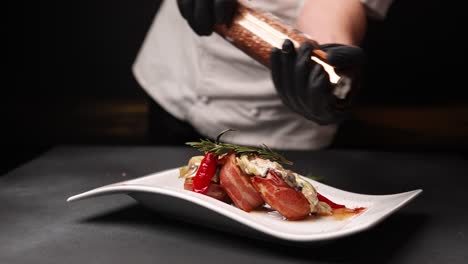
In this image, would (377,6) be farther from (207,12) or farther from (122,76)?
(122,76)

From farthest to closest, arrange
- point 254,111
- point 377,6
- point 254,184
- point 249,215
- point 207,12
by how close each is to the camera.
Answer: point 254,111 < point 377,6 < point 207,12 < point 254,184 < point 249,215

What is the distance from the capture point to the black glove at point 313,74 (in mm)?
1415

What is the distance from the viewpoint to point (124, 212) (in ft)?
3.96

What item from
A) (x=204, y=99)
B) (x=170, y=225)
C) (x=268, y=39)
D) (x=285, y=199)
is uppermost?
(x=268, y=39)

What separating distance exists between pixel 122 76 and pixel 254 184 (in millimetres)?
3506

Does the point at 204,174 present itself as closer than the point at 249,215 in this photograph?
No

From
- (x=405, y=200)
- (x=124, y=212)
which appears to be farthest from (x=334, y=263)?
(x=124, y=212)

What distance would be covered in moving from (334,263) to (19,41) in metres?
3.93

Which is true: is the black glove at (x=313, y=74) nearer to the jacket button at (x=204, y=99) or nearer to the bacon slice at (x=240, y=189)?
the bacon slice at (x=240, y=189)

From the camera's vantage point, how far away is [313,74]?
1441 millimetres

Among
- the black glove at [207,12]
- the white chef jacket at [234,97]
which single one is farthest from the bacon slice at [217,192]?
the white chef jacket at [234,97]

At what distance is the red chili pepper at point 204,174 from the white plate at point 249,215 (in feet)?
0.18

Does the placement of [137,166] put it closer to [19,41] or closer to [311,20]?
[311,20]

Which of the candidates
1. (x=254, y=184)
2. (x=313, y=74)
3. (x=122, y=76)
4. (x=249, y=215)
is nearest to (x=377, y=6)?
(x=313, y=74)
